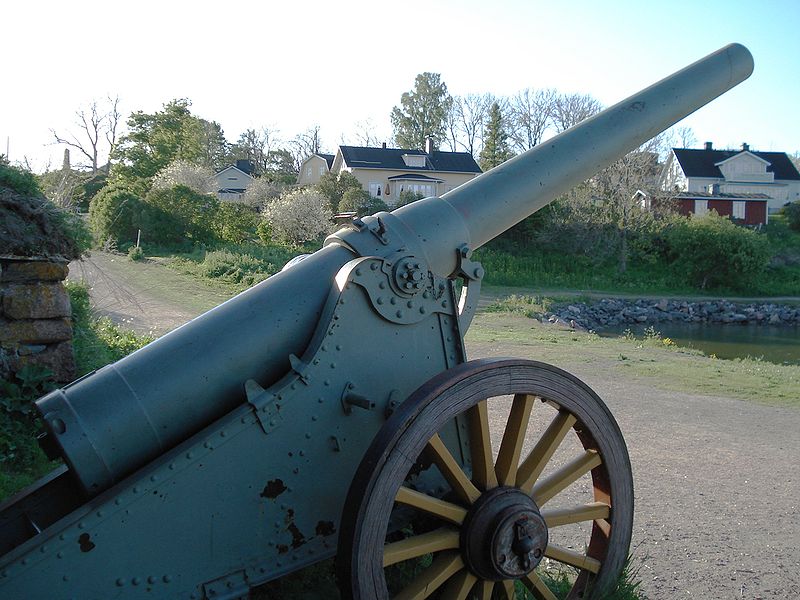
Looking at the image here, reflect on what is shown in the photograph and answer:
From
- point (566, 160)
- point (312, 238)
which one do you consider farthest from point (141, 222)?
point (566, 160)

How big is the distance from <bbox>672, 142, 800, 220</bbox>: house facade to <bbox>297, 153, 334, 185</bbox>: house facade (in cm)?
2746

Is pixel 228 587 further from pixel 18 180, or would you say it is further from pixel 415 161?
pixel 415 161

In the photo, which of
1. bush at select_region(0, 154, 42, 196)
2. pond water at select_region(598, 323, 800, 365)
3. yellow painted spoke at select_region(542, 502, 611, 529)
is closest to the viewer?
yellow painted spoke at select_region(542, 502, 611, 529)

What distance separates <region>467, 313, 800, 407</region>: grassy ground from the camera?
1100 cm

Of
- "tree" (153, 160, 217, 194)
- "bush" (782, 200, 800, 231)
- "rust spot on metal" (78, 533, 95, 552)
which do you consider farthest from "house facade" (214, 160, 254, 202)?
"rust spot on metal" (78, 533, 95, 552)

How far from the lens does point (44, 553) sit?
2.47 metres

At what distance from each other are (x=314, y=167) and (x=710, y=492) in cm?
5961

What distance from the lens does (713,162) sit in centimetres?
5947

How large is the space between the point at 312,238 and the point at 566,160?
29029mm

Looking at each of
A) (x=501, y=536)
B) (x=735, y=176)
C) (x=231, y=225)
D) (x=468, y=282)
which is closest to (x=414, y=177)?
(x=231, y=225)

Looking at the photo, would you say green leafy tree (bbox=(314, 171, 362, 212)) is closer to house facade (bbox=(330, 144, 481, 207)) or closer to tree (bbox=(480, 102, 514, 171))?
house facade (bbox=(330, 144, 481, 207))

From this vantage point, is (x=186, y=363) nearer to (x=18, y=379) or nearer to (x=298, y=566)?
(x=298, y=566)

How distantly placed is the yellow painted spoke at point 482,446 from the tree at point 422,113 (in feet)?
232

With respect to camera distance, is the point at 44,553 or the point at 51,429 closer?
the point at 44,553
